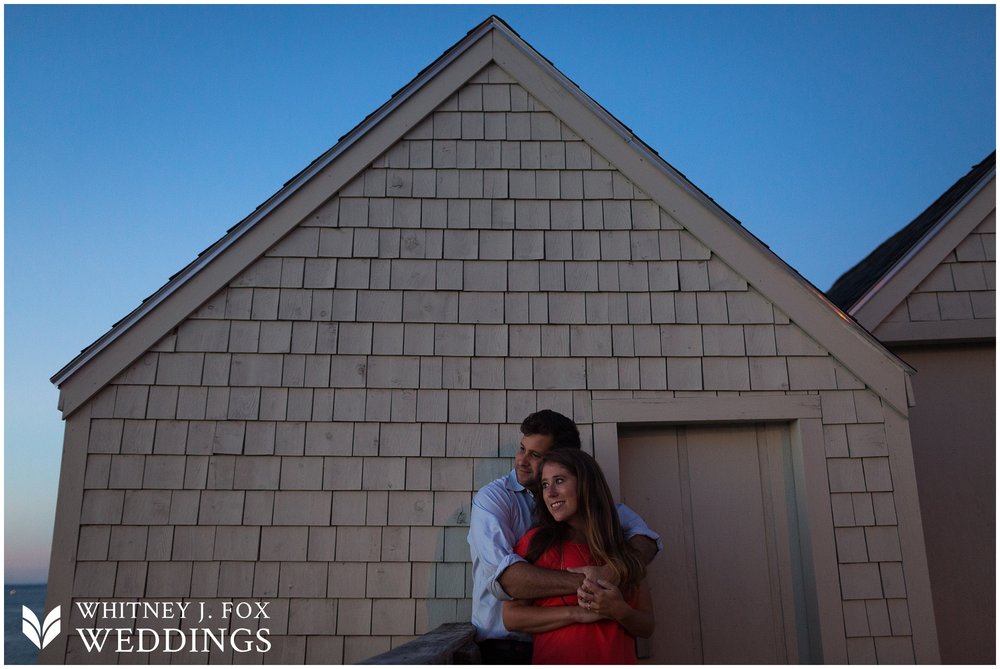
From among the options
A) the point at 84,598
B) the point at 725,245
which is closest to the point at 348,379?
the point at 84,598

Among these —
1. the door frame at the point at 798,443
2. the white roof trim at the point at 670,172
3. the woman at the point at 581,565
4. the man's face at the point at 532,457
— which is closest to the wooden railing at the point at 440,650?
the woman at the point at 581,565

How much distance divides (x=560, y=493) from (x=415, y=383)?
193 centimetres

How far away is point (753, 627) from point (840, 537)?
0.83 m

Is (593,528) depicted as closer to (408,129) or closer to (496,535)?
(496,535)

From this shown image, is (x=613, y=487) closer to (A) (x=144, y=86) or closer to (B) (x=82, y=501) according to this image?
(B) (x=82, y=501)

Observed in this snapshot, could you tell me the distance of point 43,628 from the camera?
192 inches

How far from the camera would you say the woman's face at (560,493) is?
368 cm

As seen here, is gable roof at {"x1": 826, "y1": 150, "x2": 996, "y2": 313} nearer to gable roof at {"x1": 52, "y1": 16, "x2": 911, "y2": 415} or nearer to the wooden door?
gable roof at {"x1": 52, "y1": 16, "x2": 911, "y2": 415}

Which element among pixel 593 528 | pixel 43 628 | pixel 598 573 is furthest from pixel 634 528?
pixel 43 628

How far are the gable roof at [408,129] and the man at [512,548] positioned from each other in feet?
6.93

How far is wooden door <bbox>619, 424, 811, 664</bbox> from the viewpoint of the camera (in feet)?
16.9

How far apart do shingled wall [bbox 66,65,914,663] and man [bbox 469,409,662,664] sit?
827 mm

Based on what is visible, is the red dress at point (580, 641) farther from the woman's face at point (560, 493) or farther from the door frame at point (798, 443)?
the door frame at point (798, 443)

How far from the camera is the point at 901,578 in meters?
5.03
